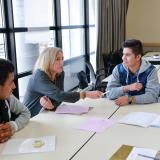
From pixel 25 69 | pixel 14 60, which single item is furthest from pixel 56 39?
pixel 14 60

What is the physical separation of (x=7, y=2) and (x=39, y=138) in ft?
6.58

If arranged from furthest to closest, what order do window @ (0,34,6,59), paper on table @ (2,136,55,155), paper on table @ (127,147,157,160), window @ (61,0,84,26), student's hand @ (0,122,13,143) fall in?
1. window @ (61,0,84,26)
2. window @ (0,34,6,59)
3. student's hand @ (0,122,13,143)
4. paper on table @ (2,136,55,155)
5. paper on table @ (127,147,157,160)

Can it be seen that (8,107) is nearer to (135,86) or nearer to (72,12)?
(135,86)

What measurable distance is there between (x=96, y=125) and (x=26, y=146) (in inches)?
20.5

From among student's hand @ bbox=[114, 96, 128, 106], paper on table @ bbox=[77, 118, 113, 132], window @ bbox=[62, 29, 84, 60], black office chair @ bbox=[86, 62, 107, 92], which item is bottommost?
black office chair @ bbox=[86, 62, 107, 92]

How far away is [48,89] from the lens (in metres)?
2.27

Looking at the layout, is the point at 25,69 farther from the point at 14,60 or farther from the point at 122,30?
the point at 122,30

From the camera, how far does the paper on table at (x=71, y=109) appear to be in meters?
2.13

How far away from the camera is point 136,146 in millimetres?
1511

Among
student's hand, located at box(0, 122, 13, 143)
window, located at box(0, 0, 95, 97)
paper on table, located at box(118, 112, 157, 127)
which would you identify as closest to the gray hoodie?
paper on table, located at box(118, 112, 157, 127)

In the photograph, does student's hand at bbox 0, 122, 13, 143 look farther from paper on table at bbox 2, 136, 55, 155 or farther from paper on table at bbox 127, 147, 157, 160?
paper on table at bbox 127, 147, 157, 160

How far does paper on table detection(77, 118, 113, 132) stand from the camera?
1791 millimetres

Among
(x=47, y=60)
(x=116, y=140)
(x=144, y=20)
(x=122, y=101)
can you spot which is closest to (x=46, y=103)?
(x=47, y=60)

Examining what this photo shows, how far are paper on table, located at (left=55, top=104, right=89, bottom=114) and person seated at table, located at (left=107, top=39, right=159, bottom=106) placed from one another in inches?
12.5
